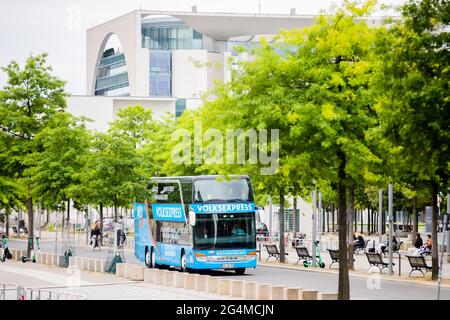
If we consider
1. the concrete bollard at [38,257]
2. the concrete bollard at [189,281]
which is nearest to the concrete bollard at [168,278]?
the concrete bollard at [189,281]

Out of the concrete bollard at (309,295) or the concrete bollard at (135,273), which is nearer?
the concrete bollard at (309,295)

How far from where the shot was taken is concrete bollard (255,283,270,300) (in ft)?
88.3

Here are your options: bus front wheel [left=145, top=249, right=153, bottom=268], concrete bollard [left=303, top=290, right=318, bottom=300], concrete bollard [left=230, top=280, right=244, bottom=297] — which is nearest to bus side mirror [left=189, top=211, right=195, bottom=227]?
bus front wheel [left=145, top=249, right=153, bottom=268]

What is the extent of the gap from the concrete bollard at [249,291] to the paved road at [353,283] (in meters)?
3.08

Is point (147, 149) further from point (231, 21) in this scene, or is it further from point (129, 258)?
point (231, 21)

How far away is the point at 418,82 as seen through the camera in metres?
19.7

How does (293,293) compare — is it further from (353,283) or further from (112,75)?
(112,75)

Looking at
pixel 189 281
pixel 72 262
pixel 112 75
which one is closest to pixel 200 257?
pixel 189 281

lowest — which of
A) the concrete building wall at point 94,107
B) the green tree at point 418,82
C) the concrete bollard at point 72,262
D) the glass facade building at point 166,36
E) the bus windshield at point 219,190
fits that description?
the concrete bollard at point 72,262

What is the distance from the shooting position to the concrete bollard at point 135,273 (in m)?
35.6

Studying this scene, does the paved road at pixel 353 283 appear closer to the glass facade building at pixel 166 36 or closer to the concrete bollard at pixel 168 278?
the concrete bollard at pixel 168 278

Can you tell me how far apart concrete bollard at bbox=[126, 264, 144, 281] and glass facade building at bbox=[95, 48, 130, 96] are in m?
118
